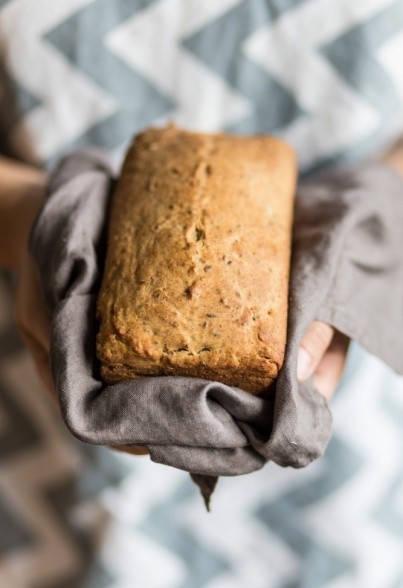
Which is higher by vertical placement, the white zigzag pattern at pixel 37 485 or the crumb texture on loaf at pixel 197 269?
the crumb texture on loaf at pixel 197 269

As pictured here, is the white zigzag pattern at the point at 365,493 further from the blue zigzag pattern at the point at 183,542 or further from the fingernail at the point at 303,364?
the fingernail at the point at 303,364

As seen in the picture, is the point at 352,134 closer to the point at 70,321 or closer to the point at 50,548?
the point at 70,321

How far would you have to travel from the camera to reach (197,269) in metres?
0.60

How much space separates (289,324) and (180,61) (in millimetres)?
489

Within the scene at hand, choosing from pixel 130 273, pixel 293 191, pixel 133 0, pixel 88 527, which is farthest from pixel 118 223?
pixel 88 527

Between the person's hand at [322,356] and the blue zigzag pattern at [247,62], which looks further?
the blue zigzag pattern at [247,62]

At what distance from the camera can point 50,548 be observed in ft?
3.99

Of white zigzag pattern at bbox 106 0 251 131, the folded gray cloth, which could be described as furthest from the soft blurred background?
the folded gray cloth

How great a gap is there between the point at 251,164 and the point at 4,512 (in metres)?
0.85

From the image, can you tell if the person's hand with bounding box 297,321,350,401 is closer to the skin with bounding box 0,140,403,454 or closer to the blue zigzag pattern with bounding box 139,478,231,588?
the skin with bounding box 0,140,403,454

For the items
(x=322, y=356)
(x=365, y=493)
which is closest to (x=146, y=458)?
(x=365, y=493)

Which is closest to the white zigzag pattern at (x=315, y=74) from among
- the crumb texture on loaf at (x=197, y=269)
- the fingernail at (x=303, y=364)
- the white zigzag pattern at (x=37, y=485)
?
the crumb texture on loaf at (x=197, y=269)

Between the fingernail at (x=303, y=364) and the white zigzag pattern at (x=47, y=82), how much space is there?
51 cm

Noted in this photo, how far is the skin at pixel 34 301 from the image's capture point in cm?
65
